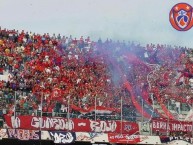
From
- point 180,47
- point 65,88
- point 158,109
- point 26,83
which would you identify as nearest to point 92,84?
point 65,88

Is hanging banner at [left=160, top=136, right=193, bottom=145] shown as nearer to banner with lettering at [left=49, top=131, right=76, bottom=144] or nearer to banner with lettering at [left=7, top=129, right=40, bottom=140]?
banner with lettering at [left=49, top=131, right=76, bottom=144]

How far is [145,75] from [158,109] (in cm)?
934

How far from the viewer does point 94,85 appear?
1268 inches

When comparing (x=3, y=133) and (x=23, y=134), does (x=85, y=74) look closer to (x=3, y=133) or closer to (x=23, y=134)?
(x=23, y=134)

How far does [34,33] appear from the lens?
34812 millimetres

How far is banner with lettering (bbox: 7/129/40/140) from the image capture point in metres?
23.5

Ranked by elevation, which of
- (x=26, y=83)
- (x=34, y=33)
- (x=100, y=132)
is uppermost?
(x=34, y=33)

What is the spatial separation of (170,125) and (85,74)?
28.0 feet

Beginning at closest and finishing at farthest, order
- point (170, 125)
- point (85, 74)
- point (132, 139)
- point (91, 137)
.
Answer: point (91, 137), point (132, 139), point (170, 125), point (85, 74)

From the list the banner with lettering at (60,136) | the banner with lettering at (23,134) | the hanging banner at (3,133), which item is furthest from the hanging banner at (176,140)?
the hanging banner at (3,133)

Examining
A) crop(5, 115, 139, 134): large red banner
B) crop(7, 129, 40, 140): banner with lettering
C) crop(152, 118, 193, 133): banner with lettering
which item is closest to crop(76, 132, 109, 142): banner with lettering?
crop(5, 115, 139, 134): large red banner

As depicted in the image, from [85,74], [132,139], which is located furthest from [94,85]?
[132,139]

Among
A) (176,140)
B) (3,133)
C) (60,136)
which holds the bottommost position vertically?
(176,140)

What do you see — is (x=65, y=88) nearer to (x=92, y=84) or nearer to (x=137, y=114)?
(x=92, y=84)
